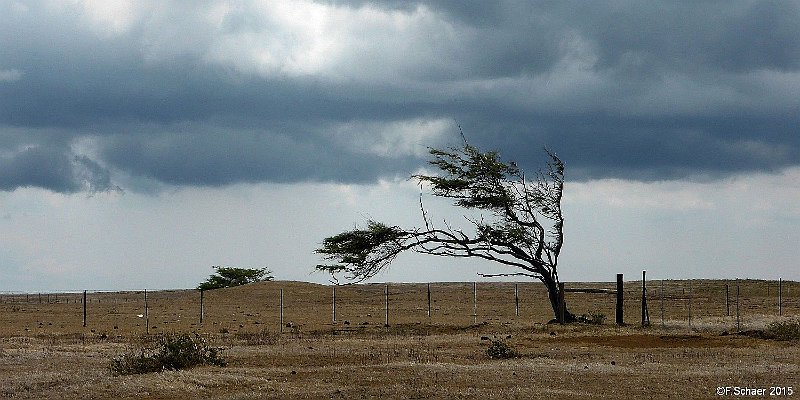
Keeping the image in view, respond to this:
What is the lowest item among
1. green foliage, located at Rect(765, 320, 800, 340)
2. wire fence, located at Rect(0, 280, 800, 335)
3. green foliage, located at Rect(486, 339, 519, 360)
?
wire fence, located at Rect(0, 280, 800, 335)

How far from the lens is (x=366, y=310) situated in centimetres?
6781

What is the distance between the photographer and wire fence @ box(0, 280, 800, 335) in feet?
153

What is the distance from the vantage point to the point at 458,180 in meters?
43.7

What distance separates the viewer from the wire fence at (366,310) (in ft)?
153

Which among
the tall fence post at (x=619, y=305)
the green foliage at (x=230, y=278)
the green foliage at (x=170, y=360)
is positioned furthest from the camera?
the green foliage at (x=230, y=278)

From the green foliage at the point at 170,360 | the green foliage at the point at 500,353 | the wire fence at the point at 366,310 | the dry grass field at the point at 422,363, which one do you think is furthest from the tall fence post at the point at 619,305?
the green foliage at the point at 170,360

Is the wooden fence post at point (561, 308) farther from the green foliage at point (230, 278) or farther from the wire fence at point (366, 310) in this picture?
the green foliage at point (230, 278)

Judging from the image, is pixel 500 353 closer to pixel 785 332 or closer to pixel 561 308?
pixel 785 332

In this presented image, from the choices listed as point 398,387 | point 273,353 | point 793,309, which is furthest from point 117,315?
point 398,387

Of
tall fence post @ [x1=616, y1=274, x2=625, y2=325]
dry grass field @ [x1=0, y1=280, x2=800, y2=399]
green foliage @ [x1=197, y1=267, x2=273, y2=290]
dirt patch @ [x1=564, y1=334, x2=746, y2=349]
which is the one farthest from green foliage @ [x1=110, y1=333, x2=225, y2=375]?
green foliage @ [x1=197, y1=267, x2=273, y2=290]

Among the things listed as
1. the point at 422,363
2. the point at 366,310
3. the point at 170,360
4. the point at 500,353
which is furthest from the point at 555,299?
the point at 366,310

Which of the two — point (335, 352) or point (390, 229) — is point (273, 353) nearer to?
point (335, 352)

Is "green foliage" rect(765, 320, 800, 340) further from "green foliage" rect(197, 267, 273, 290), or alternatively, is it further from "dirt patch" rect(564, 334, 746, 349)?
"green foliage" rect(197, 267, 273, 290)

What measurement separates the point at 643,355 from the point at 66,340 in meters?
21.0
